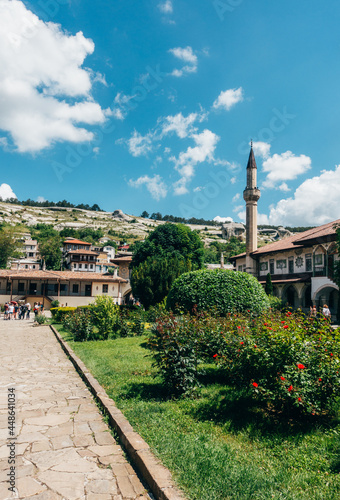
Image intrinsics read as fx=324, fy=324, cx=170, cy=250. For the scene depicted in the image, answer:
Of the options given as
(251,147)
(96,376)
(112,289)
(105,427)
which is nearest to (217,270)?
(96,376)

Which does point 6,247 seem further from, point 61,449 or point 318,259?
point 61,449

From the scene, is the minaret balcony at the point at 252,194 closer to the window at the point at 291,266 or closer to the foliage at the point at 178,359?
the window at the point at 291,266

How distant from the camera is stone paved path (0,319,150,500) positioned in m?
2.92

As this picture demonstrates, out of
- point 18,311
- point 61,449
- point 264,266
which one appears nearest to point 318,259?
point 264,266

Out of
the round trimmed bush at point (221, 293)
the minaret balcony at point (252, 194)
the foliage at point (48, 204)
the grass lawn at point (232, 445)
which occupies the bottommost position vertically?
the grass lawn at point (232, 445)

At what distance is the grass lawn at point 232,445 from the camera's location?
2.79 metres

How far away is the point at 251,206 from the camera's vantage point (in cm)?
3388

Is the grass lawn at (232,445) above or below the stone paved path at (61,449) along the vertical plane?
above

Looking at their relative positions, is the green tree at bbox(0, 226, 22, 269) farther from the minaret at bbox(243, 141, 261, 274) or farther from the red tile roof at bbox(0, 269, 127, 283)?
the minaret at bbox(243, 141, 261, 274)

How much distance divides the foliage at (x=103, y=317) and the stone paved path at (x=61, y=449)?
6.31 meters

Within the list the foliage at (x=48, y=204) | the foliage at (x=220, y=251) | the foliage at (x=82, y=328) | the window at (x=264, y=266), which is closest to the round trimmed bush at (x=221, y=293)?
the foliage at (x=82, y=328)

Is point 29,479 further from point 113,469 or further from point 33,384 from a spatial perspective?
point 33,384

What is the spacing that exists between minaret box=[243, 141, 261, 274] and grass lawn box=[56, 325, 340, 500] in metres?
29.4

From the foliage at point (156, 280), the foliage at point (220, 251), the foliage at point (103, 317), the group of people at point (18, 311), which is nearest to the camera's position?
the foliage at point (103, 317)
